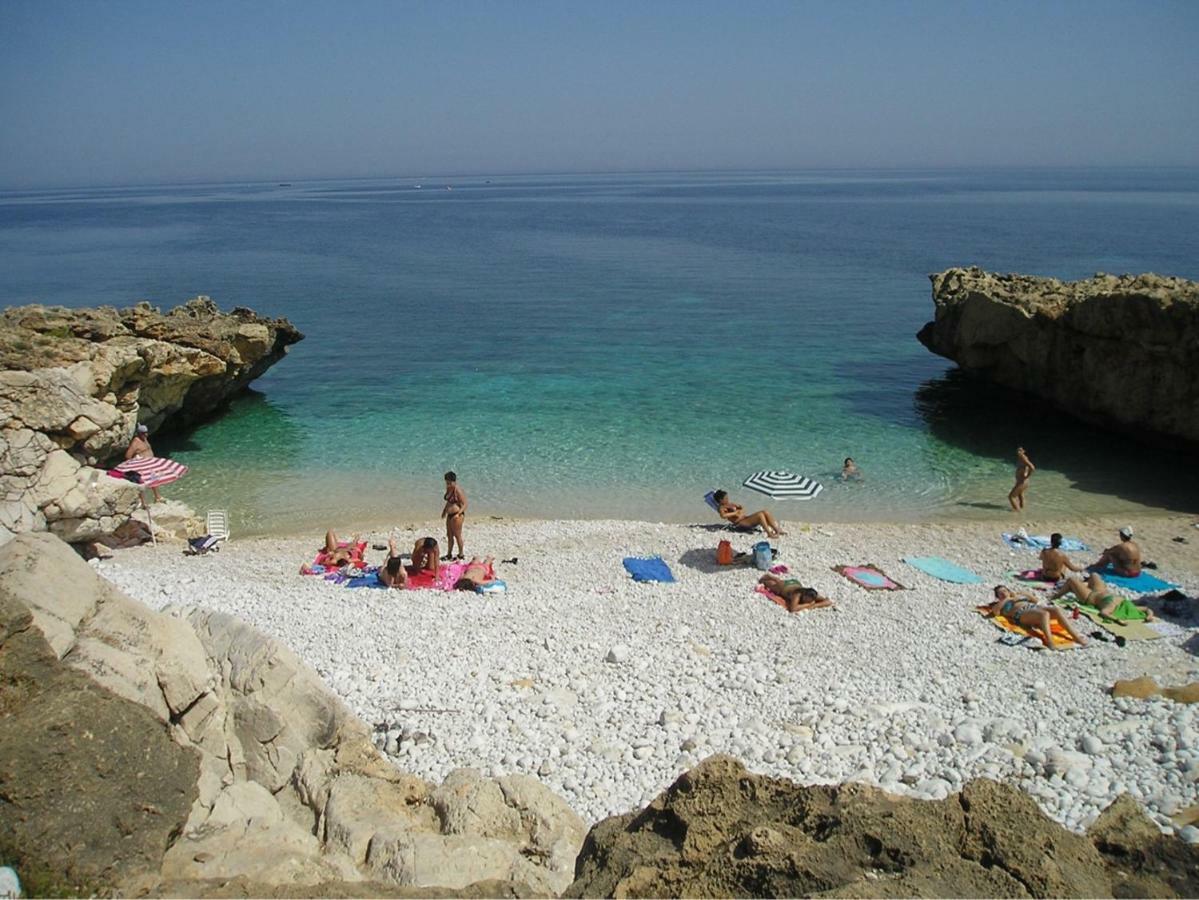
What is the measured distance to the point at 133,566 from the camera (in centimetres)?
1522

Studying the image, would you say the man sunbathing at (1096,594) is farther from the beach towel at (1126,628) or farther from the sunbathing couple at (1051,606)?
the beach towel at (1126,628)

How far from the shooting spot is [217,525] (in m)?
17.9

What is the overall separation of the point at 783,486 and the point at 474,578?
285 inches

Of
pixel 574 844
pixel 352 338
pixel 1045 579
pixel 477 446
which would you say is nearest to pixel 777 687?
pixel 574 844

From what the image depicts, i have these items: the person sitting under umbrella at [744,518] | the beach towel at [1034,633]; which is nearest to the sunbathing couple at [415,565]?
the person sitting under umbrella at [744,518]

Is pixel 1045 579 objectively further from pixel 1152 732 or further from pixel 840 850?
pixel 840 850

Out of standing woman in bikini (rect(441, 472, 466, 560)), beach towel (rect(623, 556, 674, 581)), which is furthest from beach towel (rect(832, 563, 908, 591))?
standing woman in bikini (rect(441, 472, 466, 560))

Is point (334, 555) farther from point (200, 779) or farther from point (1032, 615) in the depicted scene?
point (1032, 615)

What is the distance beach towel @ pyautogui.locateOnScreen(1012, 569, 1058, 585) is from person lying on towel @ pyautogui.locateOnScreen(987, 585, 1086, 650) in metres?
1.81

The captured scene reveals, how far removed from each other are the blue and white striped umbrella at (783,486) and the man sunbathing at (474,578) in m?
6.27

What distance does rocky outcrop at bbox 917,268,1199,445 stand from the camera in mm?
20953

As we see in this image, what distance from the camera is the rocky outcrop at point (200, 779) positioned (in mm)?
5059

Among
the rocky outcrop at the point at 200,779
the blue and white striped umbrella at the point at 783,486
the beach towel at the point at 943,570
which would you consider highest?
the rocky outcrop at the point at 200,779

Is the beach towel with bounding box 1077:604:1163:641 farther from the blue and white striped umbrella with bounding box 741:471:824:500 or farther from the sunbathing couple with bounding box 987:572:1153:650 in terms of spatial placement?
the blue and white striped umbrella with bounding box 741:471:824:500
